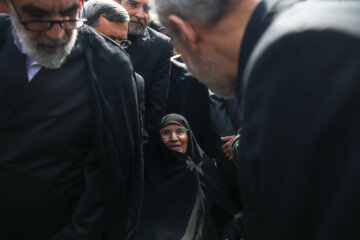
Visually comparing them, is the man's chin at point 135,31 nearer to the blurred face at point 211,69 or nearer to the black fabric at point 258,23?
the blurred face at point 211,69

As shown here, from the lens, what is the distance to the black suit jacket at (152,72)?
12.2 ft

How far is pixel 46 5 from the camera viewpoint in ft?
5.89

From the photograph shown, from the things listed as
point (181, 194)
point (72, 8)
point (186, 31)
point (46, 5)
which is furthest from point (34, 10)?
point (181, 194)

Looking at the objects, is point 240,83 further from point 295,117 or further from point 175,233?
point 175,233

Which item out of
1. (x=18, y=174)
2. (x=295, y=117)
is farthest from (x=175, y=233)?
(x=295, y=117)

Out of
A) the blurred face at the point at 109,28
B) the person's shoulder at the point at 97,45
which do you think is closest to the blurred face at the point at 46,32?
the person's shoulder at the point at 97,45

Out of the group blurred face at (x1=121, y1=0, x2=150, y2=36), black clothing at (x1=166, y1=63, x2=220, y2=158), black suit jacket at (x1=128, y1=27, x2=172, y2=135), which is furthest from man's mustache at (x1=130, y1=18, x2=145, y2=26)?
black clothing at (x1=166, y1=63, x2=220, y2=158)

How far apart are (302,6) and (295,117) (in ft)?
1.01

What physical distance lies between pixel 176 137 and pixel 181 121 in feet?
0.58

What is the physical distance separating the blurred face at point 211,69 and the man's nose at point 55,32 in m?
0.76

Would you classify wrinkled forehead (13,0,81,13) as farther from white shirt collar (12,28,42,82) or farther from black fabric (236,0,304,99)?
black fabric (236,0,304,99)

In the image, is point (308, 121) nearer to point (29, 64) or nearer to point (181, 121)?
point (29, 64)

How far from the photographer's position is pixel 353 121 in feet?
2.56

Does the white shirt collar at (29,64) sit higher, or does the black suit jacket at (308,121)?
the black suit jacket at (308,121)
